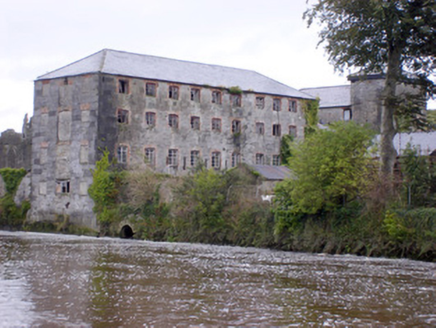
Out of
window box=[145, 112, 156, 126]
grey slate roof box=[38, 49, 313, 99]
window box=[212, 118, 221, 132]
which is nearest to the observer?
grey slate roof box=[38, 49, 313, 99]

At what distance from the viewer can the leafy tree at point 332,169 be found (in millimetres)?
29859

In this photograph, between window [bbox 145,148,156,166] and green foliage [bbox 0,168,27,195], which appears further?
green foliage [bbox 0,168,27,195]

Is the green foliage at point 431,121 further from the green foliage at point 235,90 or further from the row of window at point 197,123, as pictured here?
the green foliage at point 235,90

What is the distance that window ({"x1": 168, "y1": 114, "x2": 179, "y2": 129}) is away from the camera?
167 feet

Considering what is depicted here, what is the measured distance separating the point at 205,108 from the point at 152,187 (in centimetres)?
A: 1229

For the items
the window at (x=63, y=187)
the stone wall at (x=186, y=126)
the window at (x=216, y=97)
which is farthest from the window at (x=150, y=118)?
the window at (x=63, y=187)

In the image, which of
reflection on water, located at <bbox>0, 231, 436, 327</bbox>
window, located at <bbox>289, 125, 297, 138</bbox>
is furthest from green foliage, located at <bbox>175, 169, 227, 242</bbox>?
window, located at <bbox>289, 125, 297, 138</bbox>

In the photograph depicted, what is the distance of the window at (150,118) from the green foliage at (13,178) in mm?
11455

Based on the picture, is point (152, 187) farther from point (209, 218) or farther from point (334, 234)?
point (334, 234)

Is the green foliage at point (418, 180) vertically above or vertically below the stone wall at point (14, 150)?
below

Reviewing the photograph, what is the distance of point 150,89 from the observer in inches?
1970

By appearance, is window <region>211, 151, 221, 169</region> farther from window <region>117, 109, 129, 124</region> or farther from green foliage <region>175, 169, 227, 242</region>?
green foliage <region>175, 169, 227, 242</region>

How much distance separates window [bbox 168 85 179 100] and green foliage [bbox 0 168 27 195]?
1378 cm

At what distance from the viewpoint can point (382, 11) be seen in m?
28.3
